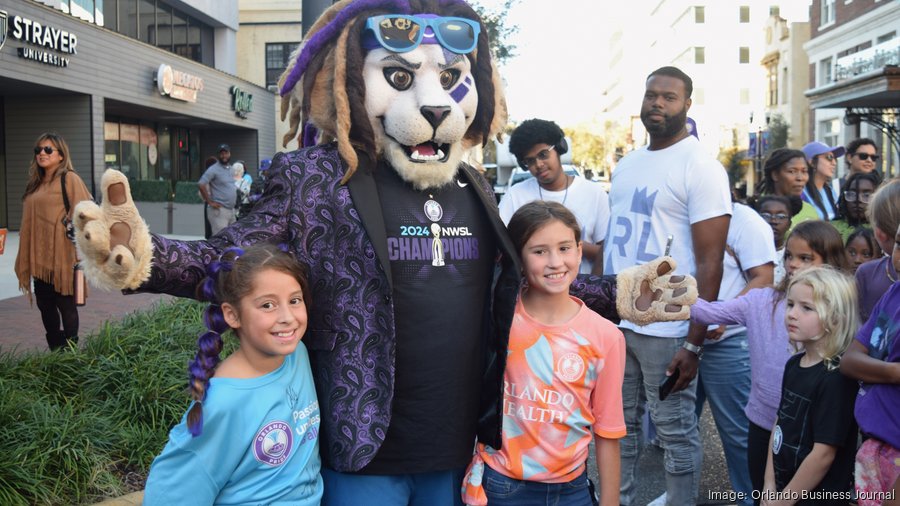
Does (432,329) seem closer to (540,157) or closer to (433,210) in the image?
(433,210)

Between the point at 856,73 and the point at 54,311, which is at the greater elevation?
the point at 856,73

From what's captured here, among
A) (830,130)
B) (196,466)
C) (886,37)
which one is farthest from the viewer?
(830,130)

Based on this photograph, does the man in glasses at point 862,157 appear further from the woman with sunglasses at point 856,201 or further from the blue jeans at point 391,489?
the blue jeans at point 391,489

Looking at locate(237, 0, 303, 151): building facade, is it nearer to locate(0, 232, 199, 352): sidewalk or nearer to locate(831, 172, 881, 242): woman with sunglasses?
locate(0, 232, 199, 352): sidewalk

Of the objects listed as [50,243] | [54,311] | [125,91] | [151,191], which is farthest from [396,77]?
[151,191]

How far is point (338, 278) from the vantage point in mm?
2463

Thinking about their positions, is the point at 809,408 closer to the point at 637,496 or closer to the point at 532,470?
the point at 532,470

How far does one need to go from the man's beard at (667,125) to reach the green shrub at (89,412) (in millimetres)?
3019

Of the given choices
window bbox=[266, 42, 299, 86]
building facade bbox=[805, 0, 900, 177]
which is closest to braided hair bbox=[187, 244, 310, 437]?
building facade bbox=[805, 0, 900, 177]

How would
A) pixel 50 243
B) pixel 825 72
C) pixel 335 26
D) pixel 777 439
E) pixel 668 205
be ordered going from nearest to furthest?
1. pixel 335 26
2. pixel 777 439
3. pixel 668 205
4. pixel 50 243
5. pixel 825 72

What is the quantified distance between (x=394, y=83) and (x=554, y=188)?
3.14m

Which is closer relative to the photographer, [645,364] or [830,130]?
[645,364]

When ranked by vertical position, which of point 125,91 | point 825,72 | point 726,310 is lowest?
point 726,310

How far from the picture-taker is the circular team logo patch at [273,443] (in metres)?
2.32
